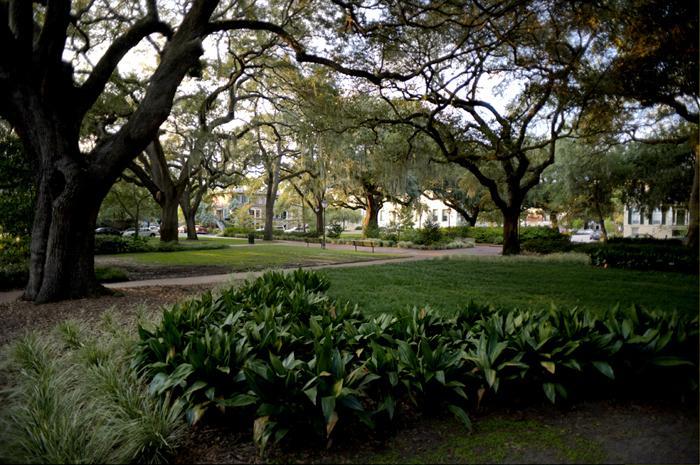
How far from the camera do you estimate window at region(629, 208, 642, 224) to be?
900 inches

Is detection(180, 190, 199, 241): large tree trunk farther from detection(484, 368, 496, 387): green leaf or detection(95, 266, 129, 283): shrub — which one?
detection(484, 368, 496, 387): green leaf

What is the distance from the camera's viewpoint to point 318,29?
1081cm

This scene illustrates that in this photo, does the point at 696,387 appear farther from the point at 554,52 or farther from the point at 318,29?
the point at 318,29

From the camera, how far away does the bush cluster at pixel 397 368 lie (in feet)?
8.69

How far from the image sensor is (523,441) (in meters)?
2.54

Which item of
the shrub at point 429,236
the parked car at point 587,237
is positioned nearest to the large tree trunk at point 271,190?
the shrub at point 429,236

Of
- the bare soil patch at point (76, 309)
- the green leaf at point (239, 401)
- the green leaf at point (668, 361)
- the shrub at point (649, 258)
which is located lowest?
the bare soil patch at point (76, 309)

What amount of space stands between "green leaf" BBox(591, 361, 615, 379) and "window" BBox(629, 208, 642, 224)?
2444cm

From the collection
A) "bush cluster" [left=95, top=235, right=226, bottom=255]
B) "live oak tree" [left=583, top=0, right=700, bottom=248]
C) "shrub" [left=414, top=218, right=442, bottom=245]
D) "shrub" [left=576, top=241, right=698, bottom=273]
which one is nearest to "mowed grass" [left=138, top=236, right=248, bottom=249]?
"bush cluster" [left=95, top=235, right=226, bottom=255]

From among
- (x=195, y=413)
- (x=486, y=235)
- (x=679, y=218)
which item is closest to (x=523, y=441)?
(x=195, y=413)

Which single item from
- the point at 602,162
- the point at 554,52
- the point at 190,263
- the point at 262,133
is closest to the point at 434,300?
the point at 554,52

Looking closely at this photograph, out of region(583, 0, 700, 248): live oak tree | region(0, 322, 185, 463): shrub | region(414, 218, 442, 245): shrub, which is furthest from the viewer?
region(414, 218, 442, 245): shrub

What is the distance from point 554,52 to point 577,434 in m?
9.97

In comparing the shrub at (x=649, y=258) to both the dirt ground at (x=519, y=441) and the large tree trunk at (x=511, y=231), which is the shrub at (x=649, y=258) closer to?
the dirt ground at (x=519, y=441)
